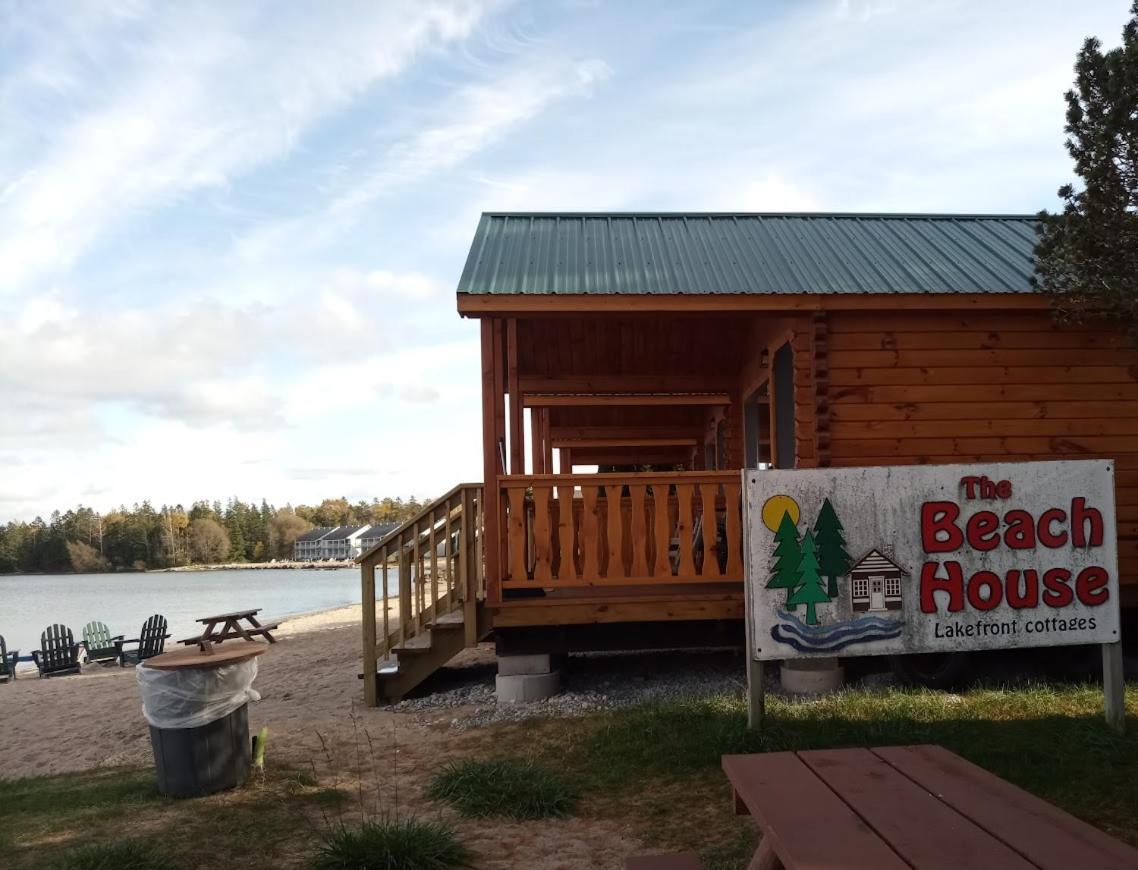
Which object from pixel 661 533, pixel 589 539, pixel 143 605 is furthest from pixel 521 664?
pixel 143 605

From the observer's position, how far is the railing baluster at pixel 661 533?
7.26 m

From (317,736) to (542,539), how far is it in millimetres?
2276

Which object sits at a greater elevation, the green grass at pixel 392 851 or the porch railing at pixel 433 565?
the porch railing at pixel 433 565

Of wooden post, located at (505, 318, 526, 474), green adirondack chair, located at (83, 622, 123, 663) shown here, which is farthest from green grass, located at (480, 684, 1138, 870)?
green adirondack chair, located at (83, 622, 123, 663)

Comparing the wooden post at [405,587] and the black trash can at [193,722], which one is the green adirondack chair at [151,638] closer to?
the wooden post at [405,587]

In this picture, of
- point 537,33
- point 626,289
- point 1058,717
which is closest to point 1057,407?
point 1058,717

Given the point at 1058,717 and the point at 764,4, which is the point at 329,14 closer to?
the point at 764,4

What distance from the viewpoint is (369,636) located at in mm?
7738

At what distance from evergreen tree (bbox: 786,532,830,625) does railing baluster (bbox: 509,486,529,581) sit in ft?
9.07

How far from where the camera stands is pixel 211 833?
429 centimetres

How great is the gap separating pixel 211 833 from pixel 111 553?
4125 inches

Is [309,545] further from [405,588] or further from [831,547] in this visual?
[831,547]

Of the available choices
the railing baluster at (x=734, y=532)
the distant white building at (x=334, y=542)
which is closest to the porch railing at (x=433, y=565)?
the railing baluster at (x=734, y=532)

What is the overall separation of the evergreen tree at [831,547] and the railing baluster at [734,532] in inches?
84.9
